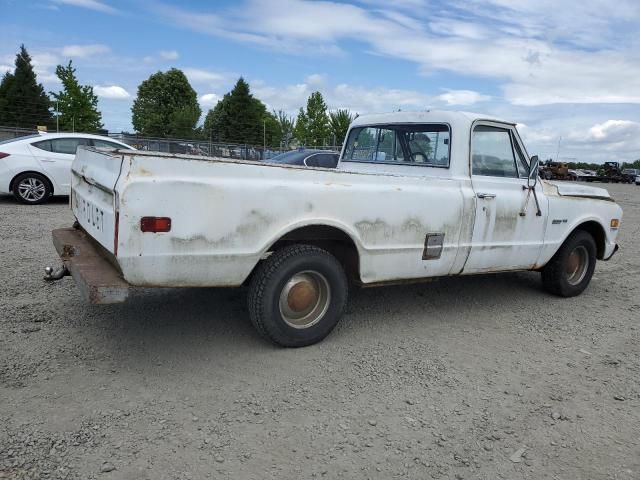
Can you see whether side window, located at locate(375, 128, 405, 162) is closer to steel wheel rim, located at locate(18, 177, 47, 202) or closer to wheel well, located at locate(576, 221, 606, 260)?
wheel well, located at locate(576, 221, 606, 260)

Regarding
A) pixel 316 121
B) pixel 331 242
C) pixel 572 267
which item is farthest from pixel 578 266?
pixel 316 121

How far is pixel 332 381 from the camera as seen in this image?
3326mm

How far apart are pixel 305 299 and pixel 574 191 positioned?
10.8 ft

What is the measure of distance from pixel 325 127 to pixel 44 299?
4764cm

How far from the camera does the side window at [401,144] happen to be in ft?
15.4

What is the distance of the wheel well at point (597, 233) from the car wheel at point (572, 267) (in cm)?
11

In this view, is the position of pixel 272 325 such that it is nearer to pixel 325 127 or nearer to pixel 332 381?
pixel 332 381

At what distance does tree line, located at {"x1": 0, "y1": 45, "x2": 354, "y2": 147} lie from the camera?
38.6 m

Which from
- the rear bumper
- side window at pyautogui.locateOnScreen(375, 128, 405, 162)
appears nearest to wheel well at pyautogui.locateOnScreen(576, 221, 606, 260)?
side window at pyautogui.locateOnScreen(375, 128, 405, 162)

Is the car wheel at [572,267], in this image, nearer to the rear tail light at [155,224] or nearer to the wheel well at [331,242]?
the wheel well at [331,242]

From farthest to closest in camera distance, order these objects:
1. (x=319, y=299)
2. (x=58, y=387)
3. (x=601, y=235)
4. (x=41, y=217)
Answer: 1. (x=41, y=217)
2. (x=601, y=235)
3. (x=319, y=299)
4. (x=58, y=387)

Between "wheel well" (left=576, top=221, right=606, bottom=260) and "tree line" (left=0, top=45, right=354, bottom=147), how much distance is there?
3688cm

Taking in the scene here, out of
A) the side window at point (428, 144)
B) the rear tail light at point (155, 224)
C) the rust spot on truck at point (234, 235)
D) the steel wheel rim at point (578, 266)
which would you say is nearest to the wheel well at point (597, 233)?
the steel wheel rim at point (578, 266)

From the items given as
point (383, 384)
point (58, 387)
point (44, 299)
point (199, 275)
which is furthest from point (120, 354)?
point (383, 384)
